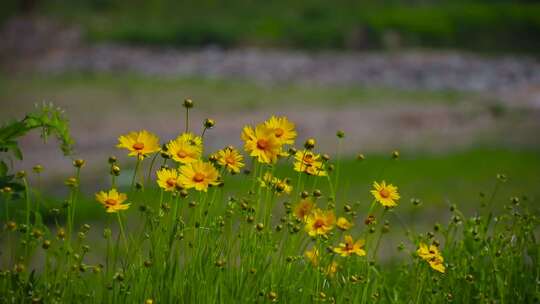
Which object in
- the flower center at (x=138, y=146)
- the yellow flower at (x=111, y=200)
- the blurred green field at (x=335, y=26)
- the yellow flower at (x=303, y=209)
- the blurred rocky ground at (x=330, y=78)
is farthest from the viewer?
the blurred green field at (x=335, y=26)

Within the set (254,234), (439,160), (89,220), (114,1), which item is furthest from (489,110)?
(114,1)

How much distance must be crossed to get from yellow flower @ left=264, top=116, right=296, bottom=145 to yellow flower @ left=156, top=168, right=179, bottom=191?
0.32m

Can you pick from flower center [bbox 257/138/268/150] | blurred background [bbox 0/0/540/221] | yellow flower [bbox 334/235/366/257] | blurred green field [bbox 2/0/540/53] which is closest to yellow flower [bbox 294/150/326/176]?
flower center [bbox 257/138/268/150]

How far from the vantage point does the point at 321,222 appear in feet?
8.70

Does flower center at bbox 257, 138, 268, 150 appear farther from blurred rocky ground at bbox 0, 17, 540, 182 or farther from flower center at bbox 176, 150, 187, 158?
blurred rocky ground at bbox 0, 17, 540, 182

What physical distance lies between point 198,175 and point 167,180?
0.09 m

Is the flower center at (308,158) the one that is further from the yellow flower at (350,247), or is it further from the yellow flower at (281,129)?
the yellow flower at (350,247)

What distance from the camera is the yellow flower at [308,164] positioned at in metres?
2.59

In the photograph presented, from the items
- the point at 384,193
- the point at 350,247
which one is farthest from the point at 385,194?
the point at 350,247

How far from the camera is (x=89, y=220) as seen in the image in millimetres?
6773

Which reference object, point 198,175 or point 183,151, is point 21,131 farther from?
point 198,175

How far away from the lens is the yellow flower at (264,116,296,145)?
2549 millimetres

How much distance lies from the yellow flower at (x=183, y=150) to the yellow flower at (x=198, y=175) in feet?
0.14

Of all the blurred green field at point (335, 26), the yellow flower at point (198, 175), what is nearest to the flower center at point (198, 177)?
the yellow flower at point (198, 175)
